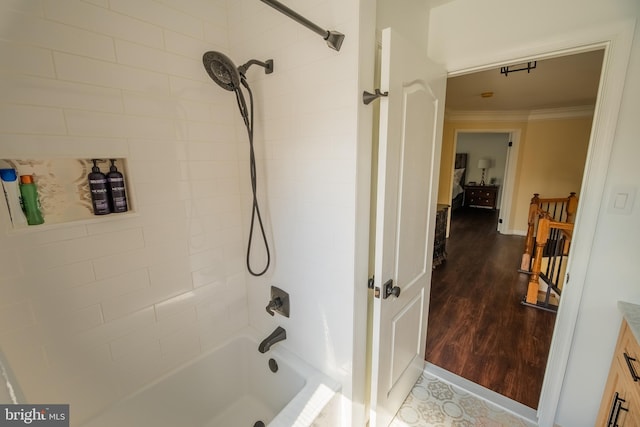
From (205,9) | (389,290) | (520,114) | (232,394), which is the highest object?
(520,114)

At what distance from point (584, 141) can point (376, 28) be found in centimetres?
518

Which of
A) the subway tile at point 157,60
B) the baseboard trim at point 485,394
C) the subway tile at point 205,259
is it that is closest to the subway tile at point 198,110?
the subway tile at point 157,60

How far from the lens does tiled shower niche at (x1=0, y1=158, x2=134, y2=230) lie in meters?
0.92

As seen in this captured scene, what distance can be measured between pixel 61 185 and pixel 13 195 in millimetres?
125

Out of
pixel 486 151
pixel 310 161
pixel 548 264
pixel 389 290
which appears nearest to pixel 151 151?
pixel 310 161

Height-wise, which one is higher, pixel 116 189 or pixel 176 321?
pixel 116 189

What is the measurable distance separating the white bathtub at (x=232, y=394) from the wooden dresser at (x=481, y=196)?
7.68 metres

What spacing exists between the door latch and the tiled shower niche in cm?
123

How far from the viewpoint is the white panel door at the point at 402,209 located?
42.3 inches

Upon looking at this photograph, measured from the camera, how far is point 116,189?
109 centimetres

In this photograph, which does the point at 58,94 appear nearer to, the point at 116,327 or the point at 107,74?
the point at 107,74

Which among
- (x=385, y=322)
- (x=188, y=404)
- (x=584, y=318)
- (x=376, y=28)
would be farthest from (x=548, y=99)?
(x=188, y=404)

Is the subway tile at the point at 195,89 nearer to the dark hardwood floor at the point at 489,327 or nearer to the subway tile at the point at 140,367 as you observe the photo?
the subway tile at the point at 140,367

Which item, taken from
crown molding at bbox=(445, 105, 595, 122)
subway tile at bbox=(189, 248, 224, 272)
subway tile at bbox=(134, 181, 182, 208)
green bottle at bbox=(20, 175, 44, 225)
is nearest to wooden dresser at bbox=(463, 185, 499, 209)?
crown molding at bbox=(445, 105, 595, 122)
